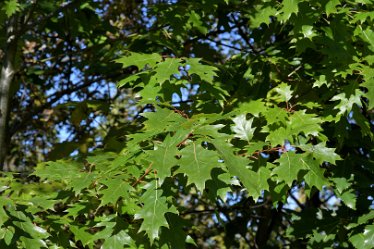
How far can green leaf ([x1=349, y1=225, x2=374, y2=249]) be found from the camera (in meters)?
2.89

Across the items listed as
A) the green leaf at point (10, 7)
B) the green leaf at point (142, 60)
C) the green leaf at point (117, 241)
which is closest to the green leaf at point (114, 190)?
the green leaf at point (117, 241)

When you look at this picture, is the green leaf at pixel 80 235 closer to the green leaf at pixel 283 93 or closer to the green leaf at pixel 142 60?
the green leaf at pixel 142 60

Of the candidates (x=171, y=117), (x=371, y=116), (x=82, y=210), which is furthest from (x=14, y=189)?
(x=371, y=116)

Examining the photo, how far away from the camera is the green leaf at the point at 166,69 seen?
275cm

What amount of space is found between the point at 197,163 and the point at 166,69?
896 millimetres

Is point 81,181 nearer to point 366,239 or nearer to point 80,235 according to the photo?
point 80,235

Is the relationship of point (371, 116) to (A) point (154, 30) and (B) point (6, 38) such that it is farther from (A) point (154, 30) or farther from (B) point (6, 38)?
(B) point (6, 38)

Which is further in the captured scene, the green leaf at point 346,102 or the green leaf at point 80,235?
the green leaf at point 346,102

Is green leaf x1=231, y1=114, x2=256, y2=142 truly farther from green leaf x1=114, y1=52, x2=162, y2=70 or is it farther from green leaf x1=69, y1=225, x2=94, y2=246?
green leaf x1=69, y1=225, x2=94, y2=246

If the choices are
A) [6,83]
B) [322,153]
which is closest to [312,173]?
[322,153]

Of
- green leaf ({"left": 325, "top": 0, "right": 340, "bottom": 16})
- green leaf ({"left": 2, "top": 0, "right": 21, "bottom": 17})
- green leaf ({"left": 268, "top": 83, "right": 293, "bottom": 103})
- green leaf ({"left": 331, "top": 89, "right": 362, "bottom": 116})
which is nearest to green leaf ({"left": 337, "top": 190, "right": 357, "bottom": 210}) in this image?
green leaf ({"left": 331, "top": 89, "right": 362, "bottom": 116})

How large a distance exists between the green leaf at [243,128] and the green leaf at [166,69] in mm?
392

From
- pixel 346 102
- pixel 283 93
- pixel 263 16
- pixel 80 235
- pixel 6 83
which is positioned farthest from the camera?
pixel 6 83

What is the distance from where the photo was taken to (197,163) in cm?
202
